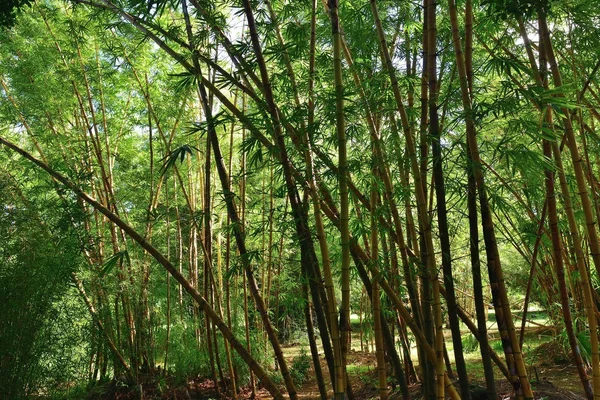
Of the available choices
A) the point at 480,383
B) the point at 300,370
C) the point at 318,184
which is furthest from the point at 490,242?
the point at 300,370

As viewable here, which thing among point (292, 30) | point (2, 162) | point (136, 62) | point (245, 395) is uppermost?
point (136, 62)

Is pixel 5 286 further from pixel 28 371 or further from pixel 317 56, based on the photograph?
pixel 317 56

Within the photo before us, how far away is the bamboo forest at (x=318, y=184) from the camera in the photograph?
209 centimetres

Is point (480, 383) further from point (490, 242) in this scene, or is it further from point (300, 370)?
point (300, 370)

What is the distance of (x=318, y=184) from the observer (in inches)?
95.2

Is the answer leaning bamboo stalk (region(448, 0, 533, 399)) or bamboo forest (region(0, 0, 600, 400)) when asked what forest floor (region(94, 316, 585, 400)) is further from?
leaning bamboo stalk (region(448, 0, 533, 399))

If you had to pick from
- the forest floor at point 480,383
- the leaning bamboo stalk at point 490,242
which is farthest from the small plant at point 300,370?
the leaning bamboo stalk at point 490,242

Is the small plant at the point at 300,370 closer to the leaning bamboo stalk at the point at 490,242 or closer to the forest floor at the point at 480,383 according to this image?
the forest floor at the point at 480,383

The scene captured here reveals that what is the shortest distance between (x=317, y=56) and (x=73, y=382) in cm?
473

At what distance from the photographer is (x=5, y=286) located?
3.93 metres

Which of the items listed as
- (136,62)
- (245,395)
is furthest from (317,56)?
Result: (245,395)

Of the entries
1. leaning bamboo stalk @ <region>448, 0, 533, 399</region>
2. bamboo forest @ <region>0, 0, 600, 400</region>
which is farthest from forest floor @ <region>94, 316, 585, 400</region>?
leaning bamboo stalk @ <region>448, 0, 533, 399</region>

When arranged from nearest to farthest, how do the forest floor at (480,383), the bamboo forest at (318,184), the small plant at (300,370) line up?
the bamboo forest at (318,184), the forest floor at (480,383), the small plant at (300,370)

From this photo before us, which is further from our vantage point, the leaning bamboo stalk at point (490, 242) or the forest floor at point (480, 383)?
the forest floor at point (480, 383)
